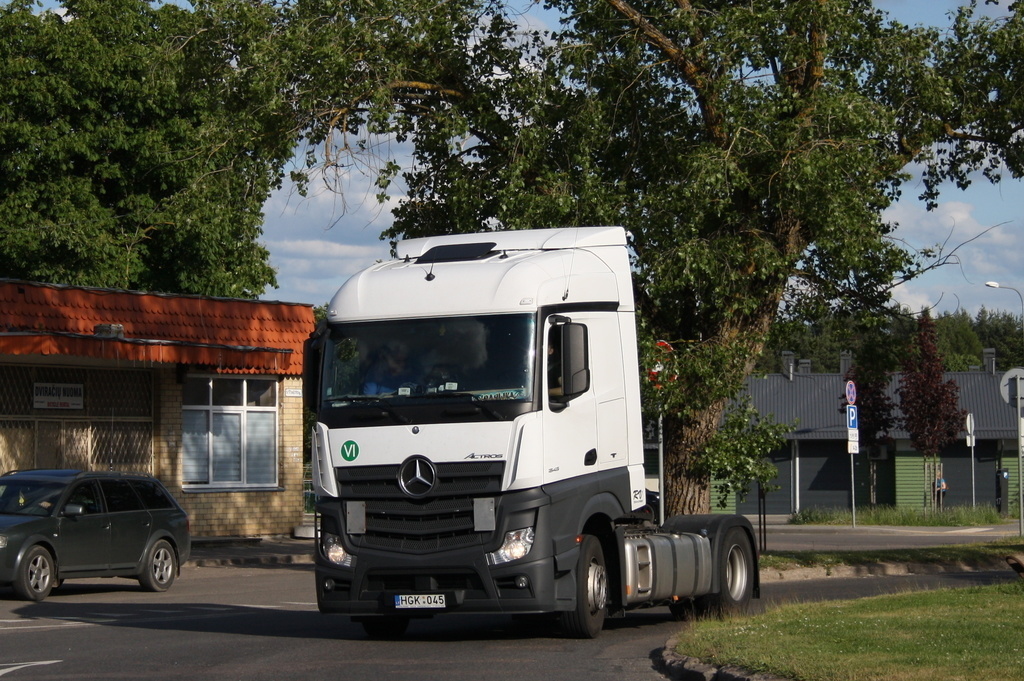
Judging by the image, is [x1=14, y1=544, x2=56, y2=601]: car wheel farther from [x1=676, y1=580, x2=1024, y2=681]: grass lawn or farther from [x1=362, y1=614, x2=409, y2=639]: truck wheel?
[x1=676, y1=580, x2=1024, y2=681]: grass lawn

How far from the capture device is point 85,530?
1748 cm

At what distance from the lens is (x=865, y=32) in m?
19.6

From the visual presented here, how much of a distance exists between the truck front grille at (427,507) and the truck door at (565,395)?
524 mm

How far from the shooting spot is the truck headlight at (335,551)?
11469mm

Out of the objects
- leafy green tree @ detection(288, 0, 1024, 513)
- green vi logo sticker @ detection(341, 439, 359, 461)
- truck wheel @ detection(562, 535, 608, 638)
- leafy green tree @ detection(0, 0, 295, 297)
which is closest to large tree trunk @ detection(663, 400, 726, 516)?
leafy green tree @ detection(288, 0, 1024, 513)

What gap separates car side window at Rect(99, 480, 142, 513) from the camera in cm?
1827

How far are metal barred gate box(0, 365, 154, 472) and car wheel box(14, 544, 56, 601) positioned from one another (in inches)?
322

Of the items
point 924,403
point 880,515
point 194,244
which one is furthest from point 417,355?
point 924,403

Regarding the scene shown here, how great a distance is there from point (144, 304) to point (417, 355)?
51.1ft

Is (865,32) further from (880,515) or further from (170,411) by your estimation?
(880,515)

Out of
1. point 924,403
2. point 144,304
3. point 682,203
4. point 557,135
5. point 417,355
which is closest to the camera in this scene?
point 417,355

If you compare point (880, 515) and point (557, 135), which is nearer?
point (557, 135)

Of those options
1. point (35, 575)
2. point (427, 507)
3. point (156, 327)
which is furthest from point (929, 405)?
point (427, 507)

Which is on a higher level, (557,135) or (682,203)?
(557,135)
